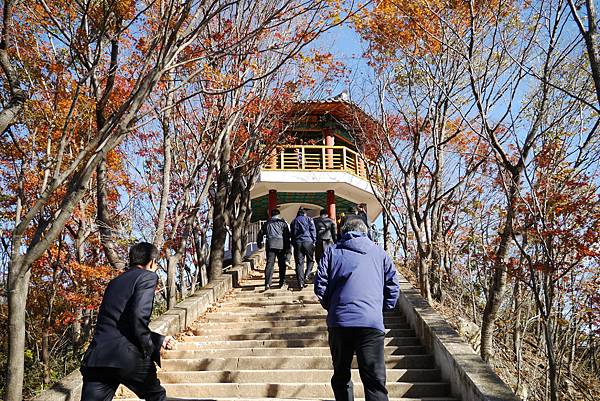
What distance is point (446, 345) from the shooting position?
16.8ft

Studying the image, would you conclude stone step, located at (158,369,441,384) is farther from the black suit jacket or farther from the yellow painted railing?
the yellow painted railing

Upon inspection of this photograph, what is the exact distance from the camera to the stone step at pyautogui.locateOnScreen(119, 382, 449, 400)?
496cm

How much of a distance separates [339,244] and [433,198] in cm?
681

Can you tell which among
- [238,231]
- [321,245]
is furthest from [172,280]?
A: [238,231]

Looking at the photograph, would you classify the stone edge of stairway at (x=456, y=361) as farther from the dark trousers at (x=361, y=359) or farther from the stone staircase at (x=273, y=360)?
the dark trousers at (x=361, y=359)

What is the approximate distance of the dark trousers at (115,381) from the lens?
3.02m

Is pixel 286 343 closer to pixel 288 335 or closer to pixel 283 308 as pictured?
pixel 288 335

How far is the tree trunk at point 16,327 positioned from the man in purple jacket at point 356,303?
292cm

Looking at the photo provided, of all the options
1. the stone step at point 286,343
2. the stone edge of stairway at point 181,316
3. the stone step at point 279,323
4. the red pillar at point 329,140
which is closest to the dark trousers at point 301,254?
the stone edge of stairway at point 181,316

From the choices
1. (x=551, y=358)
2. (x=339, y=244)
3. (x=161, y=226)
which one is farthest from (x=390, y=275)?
(x=161, y=226)

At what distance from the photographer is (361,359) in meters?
3.48

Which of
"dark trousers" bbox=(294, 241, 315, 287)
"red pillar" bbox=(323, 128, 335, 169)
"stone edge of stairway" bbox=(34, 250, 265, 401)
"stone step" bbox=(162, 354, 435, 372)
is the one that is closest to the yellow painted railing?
"red pillar" bbox=(323, 128, 335, 169)

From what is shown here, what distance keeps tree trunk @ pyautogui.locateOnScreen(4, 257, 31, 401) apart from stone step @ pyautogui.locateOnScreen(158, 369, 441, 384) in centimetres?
159

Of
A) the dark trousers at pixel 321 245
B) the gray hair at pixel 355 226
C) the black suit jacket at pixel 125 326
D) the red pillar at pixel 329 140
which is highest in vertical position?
the red pillar at pixel 329 140
